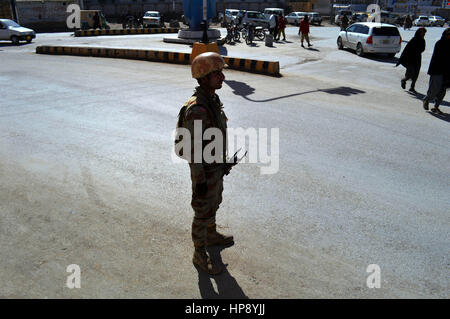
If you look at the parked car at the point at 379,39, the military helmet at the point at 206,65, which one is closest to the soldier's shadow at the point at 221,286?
the military helmet at the point at 206,65

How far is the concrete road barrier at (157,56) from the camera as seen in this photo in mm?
12880

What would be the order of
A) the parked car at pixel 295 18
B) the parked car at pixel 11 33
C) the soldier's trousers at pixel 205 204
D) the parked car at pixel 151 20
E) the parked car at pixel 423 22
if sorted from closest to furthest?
the soldier's trousers at pixel 205 204 → the parked car at pixel 11 33 → the parked car at pixel 151 20 → the parked car at pixel 295 18 → the parked car at pixel 423 22

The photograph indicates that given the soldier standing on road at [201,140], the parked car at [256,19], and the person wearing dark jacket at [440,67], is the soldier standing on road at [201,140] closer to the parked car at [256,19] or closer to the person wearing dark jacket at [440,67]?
the person wearing dark jacket at [440,67]

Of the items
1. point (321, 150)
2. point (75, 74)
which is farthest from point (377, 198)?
point (75, 74)

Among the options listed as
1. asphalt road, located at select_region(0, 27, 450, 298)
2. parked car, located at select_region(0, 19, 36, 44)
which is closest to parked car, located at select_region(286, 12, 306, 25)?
parked car, located at select_region(0, 19, 36, 44)

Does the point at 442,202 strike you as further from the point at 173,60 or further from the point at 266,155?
the point at 173,60

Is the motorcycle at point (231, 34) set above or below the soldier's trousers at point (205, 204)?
above

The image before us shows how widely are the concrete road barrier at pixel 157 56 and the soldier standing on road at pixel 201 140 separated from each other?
32.7 feet

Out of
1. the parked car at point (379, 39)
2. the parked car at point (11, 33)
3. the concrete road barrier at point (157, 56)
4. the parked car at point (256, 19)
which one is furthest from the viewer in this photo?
the parked car at point (256, 19)

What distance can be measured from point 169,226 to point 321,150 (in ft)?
10.6

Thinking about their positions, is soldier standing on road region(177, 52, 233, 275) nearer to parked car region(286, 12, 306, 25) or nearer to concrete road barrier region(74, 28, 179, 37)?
concrete road barrier region(74, 28, 179, 37)

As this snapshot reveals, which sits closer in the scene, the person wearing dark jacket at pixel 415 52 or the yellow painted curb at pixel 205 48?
the person wearing dark jacket at pixel 415 52

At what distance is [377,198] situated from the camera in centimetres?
464

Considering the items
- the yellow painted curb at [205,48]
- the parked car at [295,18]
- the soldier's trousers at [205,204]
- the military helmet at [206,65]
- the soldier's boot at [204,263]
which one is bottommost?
the soldier's boot at [204,263]
